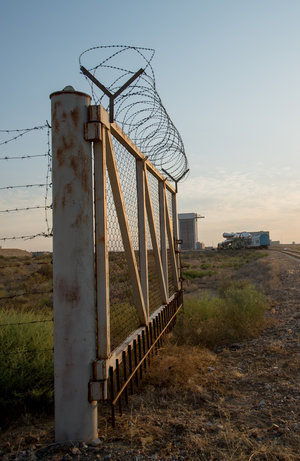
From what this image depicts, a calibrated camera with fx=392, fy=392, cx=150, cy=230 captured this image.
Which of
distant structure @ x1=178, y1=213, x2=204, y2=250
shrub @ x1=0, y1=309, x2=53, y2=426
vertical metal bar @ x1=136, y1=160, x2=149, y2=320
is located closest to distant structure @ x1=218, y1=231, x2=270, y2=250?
distant structure @ x1=178, y1=213, x2=204, y2=250

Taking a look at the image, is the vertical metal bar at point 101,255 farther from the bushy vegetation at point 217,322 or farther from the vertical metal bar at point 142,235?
the bushy vegetation at point 217,322

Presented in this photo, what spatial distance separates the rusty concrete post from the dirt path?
0.80ft

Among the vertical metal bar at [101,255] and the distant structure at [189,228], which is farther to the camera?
the distant structure at [189,228]

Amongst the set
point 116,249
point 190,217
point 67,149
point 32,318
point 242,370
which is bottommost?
point 242,370

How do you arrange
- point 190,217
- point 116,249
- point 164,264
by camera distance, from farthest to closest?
1. point 190,217
2. point 164,264
3. point 116,249

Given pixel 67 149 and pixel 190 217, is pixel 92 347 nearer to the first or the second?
pixel 67 149

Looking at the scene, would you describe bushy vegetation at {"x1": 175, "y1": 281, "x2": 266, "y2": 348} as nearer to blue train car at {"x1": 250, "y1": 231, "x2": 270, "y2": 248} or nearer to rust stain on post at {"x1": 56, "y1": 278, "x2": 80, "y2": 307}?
rust stain on post at {"x1": 56, "y1": 278, "x2": 80, "y2": 307}

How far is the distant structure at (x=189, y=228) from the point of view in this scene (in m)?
78.1

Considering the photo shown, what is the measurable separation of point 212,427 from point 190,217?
247ft

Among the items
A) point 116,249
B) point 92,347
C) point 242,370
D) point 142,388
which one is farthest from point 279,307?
point 92,347

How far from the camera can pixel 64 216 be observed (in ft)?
9.36

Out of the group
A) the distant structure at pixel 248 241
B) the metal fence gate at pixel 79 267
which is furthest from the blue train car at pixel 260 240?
the metal fence gate at pixel 79 267

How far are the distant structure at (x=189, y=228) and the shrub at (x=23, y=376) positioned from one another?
7360 centimetres

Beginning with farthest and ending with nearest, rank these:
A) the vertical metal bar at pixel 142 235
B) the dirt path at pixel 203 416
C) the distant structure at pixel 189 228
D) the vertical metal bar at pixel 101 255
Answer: the distant structure at pixel 189 228, the vertical metal bar at pixel 142 235, the vertical metal bar at pixel 101 255, the dirt path at pixel 203 416
